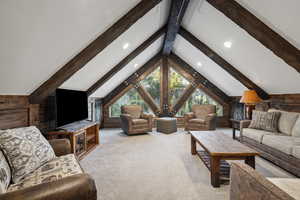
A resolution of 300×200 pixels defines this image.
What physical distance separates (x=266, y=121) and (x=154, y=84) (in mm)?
3928

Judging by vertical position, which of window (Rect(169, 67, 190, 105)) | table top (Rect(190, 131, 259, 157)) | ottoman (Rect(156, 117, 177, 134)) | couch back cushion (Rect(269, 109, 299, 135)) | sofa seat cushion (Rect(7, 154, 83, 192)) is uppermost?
window (Rect(169, 67, 190, 105))

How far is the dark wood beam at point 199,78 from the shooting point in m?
6.01

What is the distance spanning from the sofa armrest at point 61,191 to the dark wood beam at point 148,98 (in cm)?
497

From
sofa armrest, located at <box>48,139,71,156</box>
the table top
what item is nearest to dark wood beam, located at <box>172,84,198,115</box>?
the table top

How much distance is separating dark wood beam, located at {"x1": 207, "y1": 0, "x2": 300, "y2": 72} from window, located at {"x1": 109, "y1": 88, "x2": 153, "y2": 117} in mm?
4162

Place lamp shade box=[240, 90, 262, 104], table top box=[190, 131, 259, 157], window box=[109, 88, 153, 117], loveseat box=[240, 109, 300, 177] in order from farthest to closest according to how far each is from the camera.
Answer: window box=[109, 88, 153, 117], lamp shade box=[240, 90, 262, 104], loveseat box=[240, 109, 300, 177], table top box=[190, 131, 259, 157]

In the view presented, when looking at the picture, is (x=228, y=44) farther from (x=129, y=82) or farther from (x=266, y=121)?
(x=129, y=82)

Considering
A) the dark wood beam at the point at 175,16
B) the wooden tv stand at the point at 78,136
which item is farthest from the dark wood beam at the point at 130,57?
the wooden tv stand at the point at 78,136

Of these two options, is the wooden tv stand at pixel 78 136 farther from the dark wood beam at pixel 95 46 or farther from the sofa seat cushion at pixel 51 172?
the sofa seat cushion at pixel 51 172

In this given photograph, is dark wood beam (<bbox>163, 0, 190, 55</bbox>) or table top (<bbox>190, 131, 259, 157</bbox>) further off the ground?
dark wood beam (<bbox>163, 0, 190, 55</bbox>)

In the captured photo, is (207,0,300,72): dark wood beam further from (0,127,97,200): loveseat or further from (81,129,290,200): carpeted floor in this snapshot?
(0,127,97,200): loveseat

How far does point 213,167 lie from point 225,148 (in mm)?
344

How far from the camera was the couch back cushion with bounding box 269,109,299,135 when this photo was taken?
9.88 feet

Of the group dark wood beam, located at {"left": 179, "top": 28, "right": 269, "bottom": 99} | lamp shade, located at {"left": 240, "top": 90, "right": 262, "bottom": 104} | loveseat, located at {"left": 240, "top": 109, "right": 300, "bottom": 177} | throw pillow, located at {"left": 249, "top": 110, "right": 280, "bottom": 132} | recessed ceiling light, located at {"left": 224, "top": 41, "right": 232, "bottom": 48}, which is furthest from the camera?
dark wood beam, located at {"left": 179, "top": 28, "right": 269, "bottom": 99}
